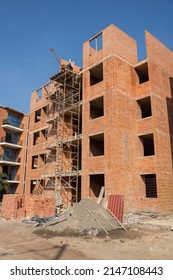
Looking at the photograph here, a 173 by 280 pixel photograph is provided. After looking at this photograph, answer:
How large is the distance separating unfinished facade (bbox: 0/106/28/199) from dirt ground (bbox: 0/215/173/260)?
19.6 metres

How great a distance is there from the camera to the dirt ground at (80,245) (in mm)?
6719

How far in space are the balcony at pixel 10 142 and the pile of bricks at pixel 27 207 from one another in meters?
15.7

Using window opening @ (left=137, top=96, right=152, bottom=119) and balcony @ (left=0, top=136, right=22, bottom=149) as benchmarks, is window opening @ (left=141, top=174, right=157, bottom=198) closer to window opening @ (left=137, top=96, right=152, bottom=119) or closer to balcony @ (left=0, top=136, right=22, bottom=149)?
window opening @ (left=137, top=96, right=152, bottom=119)

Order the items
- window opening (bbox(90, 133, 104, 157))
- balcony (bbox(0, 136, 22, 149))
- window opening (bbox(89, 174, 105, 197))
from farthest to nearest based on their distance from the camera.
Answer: balcony (bbox(0, 136, 22, 149)) < window opening (bbox(90, 133, 104, 157)) < window opening (bbox(89, 174, 105, 197))

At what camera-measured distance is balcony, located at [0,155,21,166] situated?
94.7 feet

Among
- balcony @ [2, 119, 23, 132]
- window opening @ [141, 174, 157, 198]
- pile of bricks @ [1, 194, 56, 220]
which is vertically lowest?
pile of bricks @ [1, 194, 56, 220]

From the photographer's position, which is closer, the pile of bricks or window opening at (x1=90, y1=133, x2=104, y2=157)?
the pile of bricks

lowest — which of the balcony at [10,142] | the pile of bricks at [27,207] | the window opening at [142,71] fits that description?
→ the pile of bricks at [27,207]

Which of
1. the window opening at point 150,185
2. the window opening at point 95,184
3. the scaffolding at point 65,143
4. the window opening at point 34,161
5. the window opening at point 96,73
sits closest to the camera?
the window opening at point 150,185

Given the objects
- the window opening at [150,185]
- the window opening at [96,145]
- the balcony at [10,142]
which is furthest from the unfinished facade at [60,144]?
the window opening at [150,185]

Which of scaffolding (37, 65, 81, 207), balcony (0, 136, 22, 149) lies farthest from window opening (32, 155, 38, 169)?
scaffolding (37, 65, 81, 207)

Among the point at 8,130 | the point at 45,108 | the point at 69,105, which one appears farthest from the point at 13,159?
the point at 69,105

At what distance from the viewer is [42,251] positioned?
7.23m

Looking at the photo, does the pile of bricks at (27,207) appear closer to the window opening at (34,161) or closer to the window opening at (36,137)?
the window opening at (34,161)
